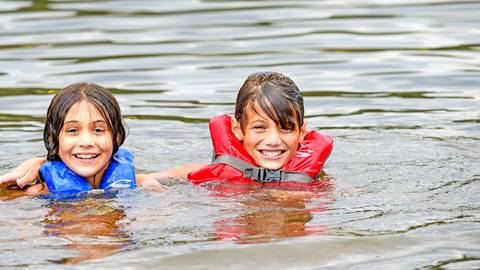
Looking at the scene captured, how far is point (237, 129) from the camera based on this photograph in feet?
27.9

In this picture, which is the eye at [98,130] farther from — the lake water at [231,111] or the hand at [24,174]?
the hand at [24,174]

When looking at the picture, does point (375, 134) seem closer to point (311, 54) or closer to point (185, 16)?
point (311, 54)

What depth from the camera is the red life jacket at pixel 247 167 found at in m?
8.35

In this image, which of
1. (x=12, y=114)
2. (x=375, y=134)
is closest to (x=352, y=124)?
(x=375, y=134)

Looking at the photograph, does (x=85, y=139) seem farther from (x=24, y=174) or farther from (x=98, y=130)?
(x=24, y=174)

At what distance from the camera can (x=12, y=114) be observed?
36.7 feet

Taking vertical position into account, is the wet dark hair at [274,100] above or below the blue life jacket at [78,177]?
above

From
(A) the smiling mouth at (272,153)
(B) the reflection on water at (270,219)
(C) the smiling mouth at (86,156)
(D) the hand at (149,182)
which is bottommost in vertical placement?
(B) the reflection on water at (270,219)

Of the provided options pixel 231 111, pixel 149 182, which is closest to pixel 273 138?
pixel 149 182

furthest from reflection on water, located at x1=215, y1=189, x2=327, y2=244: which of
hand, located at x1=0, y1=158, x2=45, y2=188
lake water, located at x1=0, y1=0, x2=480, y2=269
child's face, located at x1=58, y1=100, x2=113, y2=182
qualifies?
hand, located at x1=0, y1=158, x2=45, y2=188

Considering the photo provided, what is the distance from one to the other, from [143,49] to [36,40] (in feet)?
4.70

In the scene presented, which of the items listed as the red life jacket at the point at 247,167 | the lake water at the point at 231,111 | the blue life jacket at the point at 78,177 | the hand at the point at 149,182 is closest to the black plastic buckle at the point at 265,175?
the red life jacket at the point at 247,167

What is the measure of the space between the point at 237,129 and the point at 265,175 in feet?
1.32

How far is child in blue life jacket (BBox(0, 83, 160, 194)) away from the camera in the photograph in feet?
25.7
